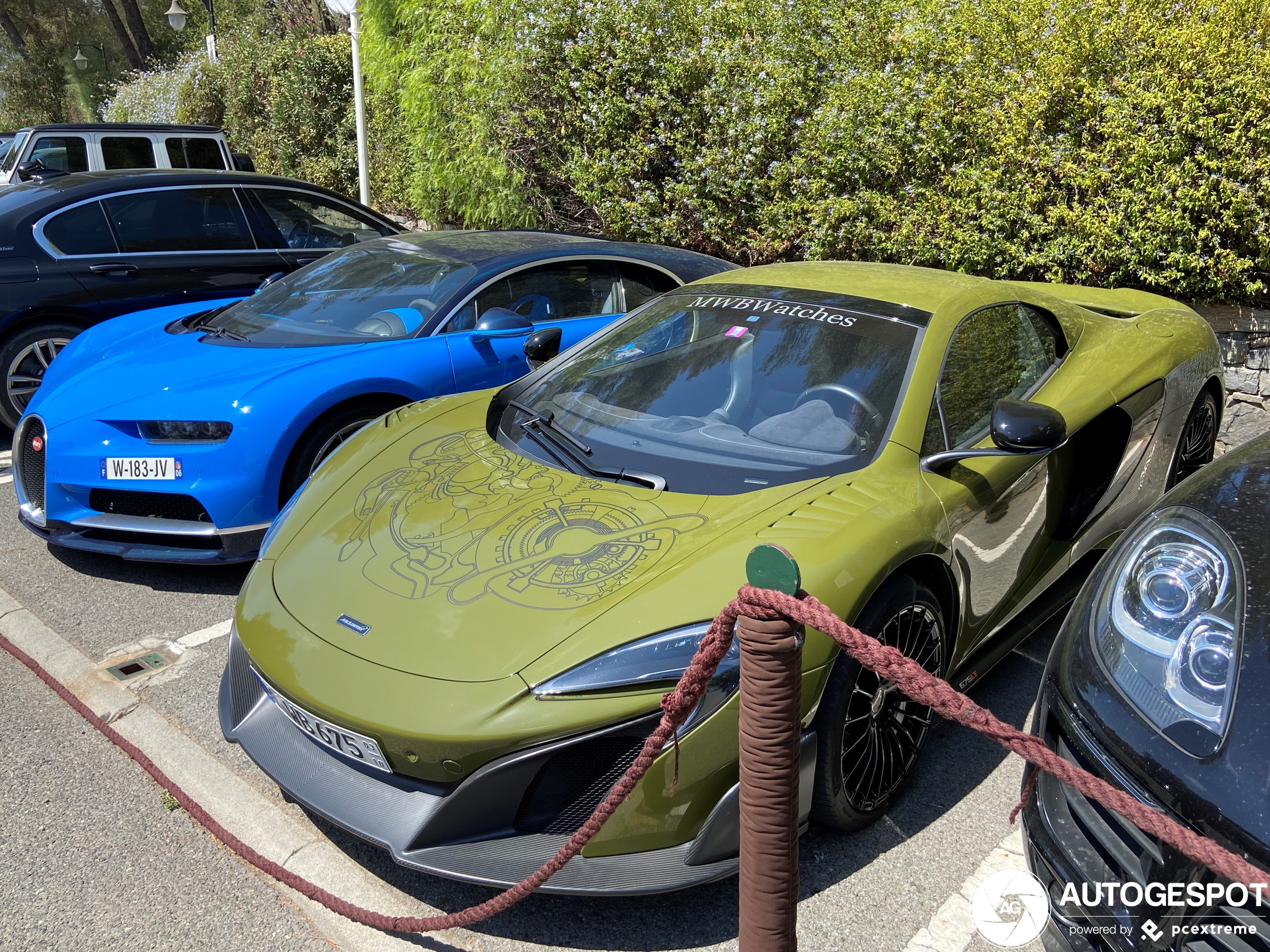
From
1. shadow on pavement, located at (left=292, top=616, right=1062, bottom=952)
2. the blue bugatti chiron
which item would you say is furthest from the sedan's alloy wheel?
shadow on pavement, located at (left=292, top=616, right=1062, bottom=952)

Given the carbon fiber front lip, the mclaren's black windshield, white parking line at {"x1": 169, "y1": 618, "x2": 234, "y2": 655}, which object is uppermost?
the mclaren's black windshield

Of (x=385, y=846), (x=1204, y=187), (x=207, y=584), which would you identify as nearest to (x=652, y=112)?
(x=1204, y=187)

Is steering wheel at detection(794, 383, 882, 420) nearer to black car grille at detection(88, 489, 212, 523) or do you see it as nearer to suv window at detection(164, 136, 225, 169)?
black car grille at detection(88, 489, 212, 523)

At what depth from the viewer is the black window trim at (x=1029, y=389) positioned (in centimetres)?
297

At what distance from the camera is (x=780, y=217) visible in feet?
25.1

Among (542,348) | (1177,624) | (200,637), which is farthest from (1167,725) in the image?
(200,637)

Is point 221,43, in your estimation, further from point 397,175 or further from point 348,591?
point 348,591

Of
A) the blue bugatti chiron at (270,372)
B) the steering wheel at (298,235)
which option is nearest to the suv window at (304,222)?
the steering wheel at (298,235)

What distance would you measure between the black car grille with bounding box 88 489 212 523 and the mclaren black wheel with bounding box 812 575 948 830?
280 cm

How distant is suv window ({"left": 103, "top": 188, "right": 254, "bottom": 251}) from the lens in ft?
21.3

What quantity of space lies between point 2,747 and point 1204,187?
6328mm

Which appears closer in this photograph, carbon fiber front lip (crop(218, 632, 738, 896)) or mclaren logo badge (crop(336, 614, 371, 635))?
carbon fiber front lip (crop(218, 632, 738, 896))

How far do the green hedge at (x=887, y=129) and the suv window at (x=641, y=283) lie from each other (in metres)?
2.33

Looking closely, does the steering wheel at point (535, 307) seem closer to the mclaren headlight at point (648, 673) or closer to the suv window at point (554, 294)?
the suv window at point (554, 294)
